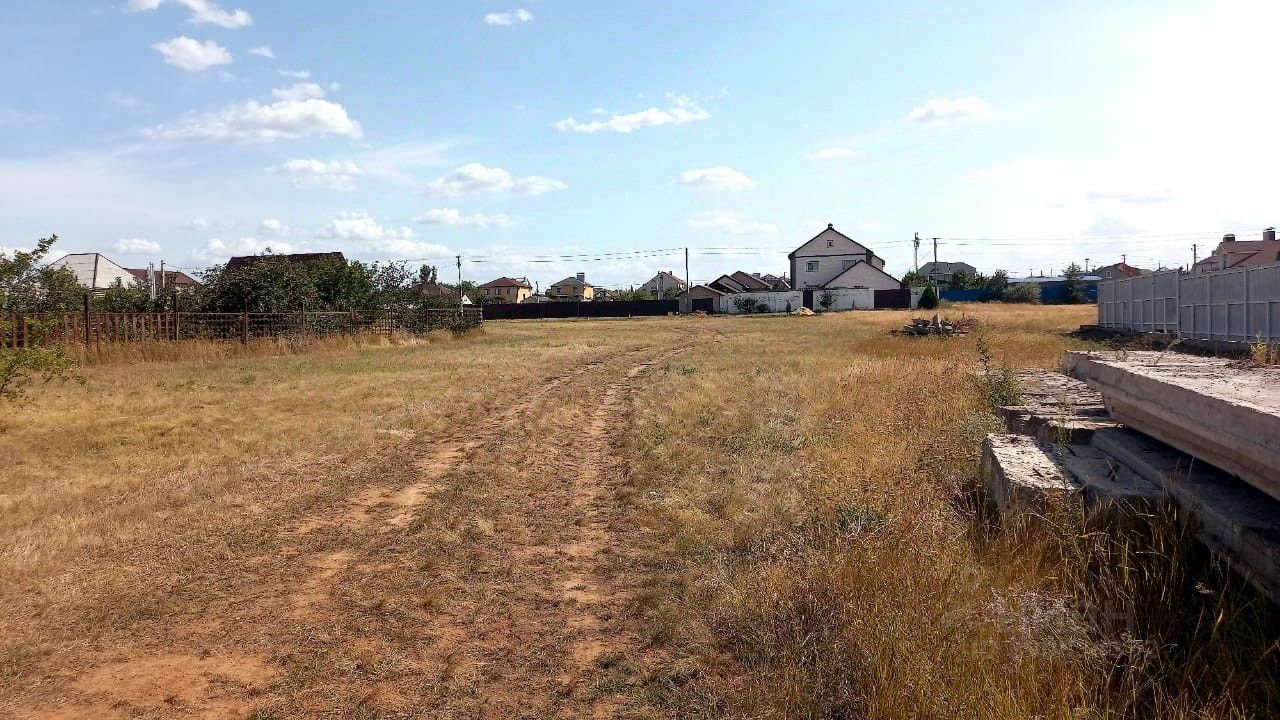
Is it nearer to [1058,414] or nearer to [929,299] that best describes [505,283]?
[929,299]

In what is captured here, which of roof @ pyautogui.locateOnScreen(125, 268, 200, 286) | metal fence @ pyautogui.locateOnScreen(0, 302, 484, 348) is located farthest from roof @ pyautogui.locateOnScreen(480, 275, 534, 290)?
metal fence @ pyautogui.locateOnScreen(0, 302, 484, 348)

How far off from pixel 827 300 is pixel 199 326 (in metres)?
59.1

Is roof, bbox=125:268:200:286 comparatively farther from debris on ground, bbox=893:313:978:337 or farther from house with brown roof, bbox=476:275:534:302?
house with brown roof, bbox=476:275:534:302

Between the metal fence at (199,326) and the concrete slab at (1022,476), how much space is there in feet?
55.4

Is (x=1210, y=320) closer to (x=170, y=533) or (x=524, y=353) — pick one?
(x=524, y=353)

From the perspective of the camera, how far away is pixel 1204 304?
73.2 feet

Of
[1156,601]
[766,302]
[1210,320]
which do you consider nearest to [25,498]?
[1156,601]

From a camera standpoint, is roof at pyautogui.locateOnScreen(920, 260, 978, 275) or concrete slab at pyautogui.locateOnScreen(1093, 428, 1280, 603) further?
roof at pyautogui.locateOnScreen(920, 260, 978, 275)

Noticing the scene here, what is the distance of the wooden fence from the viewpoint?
65.5 feet

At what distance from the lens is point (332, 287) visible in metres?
29.4

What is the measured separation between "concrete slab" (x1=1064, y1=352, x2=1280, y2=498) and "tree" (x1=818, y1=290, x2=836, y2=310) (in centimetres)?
6813

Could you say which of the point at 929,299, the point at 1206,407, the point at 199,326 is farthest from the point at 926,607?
the point at 929,299

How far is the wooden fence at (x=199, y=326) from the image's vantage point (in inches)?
786

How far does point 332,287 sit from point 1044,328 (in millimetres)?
27400
